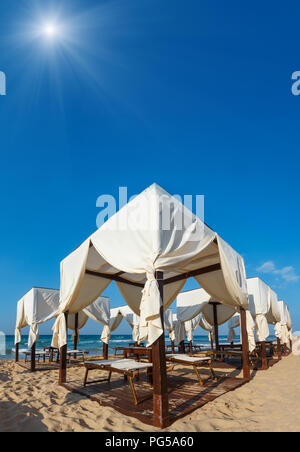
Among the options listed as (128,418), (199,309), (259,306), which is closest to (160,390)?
(128,418)

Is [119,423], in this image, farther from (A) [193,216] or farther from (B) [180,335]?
(B) [180,335]

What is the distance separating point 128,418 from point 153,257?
1930mm

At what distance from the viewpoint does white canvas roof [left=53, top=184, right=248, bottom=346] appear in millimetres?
3205

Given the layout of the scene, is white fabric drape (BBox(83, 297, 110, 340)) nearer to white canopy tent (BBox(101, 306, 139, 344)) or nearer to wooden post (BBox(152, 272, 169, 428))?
white canopy tent (BBox(101, 306, 139, 344))

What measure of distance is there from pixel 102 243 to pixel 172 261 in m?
1.41

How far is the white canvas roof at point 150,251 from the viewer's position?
321 centimetres

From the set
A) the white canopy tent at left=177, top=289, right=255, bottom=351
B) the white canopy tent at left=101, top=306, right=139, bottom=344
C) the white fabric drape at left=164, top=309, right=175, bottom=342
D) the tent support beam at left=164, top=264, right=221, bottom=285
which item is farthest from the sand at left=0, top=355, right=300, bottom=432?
the white canopy tent at left=101, top=306, right=139, bottom=344

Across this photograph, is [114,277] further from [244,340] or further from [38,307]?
[244,340]

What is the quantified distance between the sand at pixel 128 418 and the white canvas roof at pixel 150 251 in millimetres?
1029

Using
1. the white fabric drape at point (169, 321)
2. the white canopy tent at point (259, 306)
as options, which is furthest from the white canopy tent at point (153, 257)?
the white fabric drape at point (169, 321)

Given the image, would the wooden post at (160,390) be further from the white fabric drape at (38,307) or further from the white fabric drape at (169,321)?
the white fabric drape at (169,321)

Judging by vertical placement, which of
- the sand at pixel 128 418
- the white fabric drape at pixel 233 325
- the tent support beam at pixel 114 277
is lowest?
the white fabric drape at pixel 233 325

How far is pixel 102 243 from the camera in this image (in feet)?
14.0
